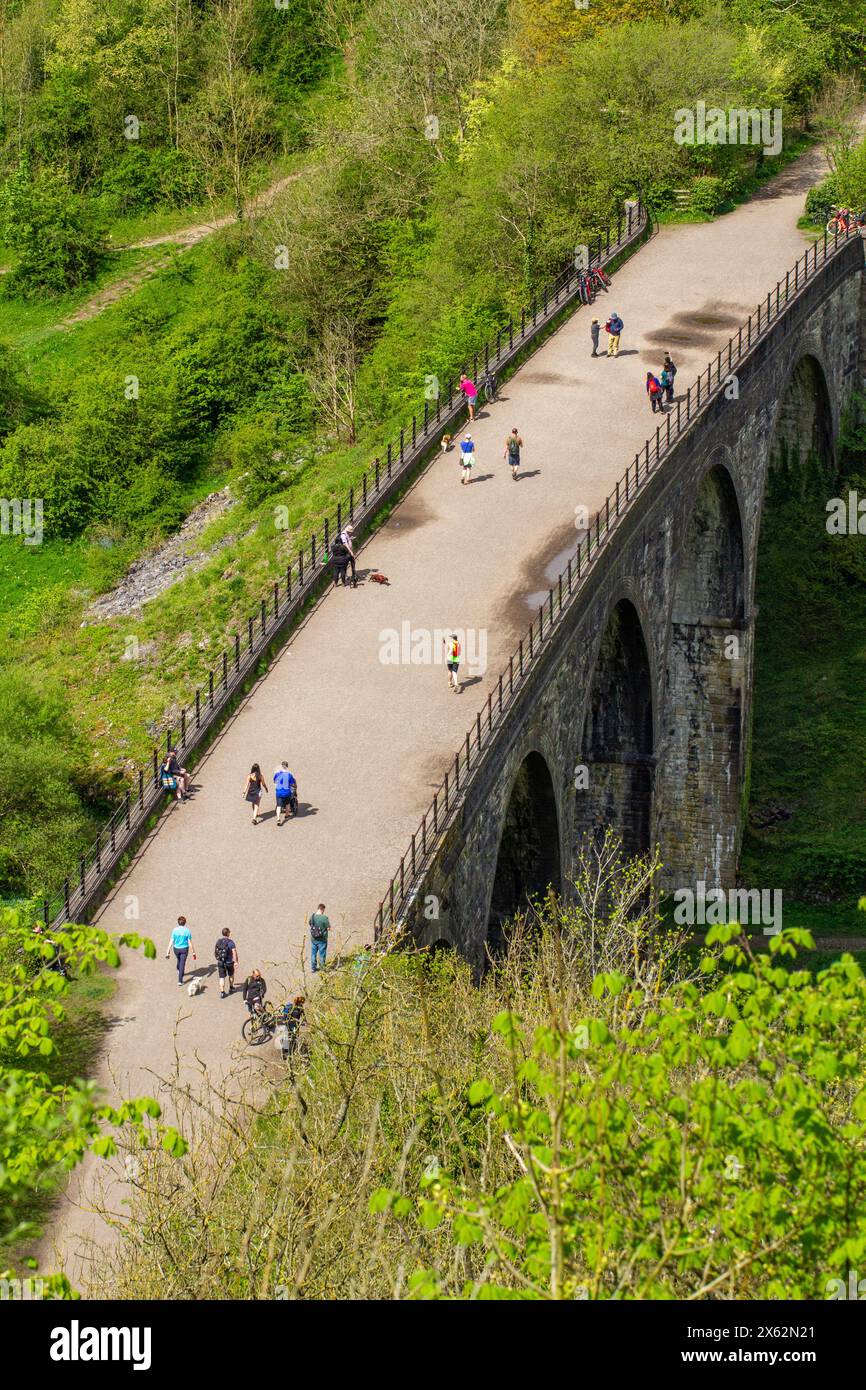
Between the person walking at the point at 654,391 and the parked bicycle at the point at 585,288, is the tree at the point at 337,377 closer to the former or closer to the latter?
the parked bicycle at the point at 585,288

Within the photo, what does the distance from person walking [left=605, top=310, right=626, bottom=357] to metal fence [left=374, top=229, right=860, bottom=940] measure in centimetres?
258

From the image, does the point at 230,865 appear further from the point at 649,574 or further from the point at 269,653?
the point at 649,574

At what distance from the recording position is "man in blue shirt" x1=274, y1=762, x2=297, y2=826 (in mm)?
34406

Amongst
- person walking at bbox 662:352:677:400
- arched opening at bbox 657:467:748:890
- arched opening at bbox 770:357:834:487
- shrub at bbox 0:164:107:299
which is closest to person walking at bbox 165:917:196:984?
person walking at bbox 662:352:677:400

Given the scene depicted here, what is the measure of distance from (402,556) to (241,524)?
63.4 feet

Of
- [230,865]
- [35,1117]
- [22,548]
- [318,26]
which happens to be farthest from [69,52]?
[35,1117]

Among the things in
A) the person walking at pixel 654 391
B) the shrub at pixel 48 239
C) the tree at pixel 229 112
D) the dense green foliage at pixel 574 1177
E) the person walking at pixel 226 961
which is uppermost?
the tree at pixel 229 112

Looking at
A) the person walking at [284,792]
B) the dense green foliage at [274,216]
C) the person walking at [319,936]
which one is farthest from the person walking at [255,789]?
the dense green foliage at [274,216]

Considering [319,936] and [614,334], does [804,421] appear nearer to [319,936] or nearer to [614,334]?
[614,334]

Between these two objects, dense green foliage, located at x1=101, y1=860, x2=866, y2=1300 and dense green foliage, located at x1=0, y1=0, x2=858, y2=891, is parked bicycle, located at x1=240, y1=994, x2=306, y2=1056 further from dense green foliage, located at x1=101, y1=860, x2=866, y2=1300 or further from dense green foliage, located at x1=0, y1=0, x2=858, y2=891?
dense green foliage, located at x1=0, y1=0, x2=858, y2=891

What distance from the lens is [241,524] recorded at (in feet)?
203

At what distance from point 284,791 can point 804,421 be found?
3368 centimetres

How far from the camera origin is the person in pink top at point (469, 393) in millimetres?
49031

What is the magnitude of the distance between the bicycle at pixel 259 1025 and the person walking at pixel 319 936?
3.65ft
